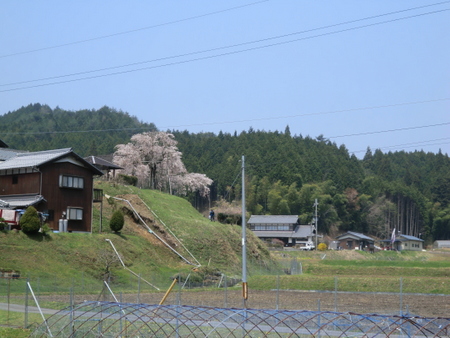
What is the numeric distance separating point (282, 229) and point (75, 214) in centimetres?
6564

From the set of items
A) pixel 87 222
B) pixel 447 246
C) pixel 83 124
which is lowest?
pixel 447 246

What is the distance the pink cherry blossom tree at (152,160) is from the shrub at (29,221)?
43.0 m

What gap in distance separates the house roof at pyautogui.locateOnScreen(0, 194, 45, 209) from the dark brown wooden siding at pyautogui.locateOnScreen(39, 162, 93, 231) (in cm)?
76

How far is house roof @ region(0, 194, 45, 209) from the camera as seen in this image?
1508 inches

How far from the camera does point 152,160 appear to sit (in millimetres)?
81438

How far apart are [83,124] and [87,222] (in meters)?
156

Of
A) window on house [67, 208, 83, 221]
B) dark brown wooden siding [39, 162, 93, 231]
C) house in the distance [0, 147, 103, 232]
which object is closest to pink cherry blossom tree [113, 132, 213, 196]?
dark brown wooden siding [39, 162, 93, 231]

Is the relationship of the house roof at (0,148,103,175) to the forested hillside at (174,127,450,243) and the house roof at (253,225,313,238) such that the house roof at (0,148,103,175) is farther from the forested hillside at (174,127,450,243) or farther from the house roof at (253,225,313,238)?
the forested hillside at (174,127,450,243)

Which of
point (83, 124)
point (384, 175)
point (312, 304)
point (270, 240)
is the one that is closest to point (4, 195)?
point (312, 304)

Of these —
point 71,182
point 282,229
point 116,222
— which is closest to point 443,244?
point 282,229

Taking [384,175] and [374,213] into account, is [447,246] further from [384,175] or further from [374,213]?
[384,175]

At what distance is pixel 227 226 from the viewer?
55.9m

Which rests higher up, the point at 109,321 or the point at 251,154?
the point at 251,154

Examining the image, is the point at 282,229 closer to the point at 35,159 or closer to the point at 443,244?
the point at 443,244
